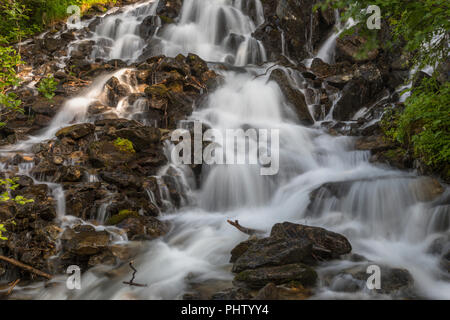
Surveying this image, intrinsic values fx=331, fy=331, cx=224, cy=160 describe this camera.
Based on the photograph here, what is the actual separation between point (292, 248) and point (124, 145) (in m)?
5.15

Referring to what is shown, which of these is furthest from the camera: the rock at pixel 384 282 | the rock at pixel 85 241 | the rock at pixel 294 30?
the rock at pixel 294 30

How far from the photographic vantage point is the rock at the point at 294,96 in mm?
10555

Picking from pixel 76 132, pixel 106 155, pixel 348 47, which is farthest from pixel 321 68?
pixel 76 132

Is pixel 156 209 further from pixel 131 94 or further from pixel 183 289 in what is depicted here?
pixel 131 94

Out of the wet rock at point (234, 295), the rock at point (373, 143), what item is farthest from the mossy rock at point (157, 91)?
the wet rock at point (234, 295)

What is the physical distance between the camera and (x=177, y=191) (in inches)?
294

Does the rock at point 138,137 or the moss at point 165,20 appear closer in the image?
the rock at point 138,137

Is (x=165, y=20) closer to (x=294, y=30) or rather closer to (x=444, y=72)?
(x=294, y=30)

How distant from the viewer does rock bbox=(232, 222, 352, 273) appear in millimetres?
4305

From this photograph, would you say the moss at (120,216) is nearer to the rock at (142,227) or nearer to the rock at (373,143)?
the rock at (142,227)

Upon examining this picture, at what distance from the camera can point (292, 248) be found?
437cm

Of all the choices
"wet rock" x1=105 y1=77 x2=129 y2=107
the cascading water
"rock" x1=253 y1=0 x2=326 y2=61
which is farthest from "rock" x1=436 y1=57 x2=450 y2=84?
"wet rock" x1=105 y1=77 x2=129 y2=107

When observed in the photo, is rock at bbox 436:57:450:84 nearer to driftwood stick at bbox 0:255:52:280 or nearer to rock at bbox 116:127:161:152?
rock at bbox 116:127:161:152

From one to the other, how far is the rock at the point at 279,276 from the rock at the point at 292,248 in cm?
15
